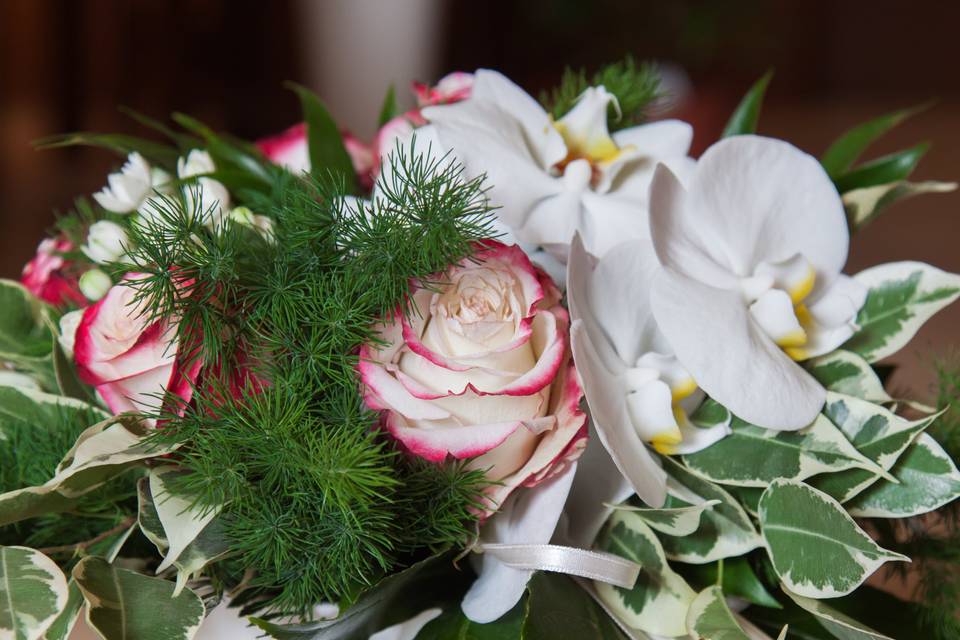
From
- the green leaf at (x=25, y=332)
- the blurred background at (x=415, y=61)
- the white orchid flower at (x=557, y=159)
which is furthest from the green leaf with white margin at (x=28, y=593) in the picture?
the blurred background at (x=415, y=61)

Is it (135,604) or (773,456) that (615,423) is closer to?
(773,456)

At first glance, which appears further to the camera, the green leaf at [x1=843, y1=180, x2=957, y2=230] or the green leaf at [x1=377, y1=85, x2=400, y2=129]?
the green leaf at [x1=377, y1=85, x2=400, y2=129]

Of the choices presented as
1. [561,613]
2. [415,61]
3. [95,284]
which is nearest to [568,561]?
[561,613]

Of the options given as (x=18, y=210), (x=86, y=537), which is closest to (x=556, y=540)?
(x=86, y=537)

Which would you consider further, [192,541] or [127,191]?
[127,191]

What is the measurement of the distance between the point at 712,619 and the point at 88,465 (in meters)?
0.23

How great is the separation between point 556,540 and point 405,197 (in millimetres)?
155

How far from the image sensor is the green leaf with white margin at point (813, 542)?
348 millimetres

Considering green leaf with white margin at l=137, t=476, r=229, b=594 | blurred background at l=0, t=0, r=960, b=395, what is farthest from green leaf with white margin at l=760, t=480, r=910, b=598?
blurred background at l=0, t=0, r=960, b=395

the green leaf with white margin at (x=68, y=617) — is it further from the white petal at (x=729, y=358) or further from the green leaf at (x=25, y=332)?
the white petal at (x=729, y=358)

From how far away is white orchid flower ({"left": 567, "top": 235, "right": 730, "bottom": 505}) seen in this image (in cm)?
36

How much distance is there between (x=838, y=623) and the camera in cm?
36

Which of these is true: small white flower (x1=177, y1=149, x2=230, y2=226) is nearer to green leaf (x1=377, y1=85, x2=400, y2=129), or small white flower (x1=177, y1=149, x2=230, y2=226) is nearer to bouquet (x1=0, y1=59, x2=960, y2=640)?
bouquet (x1=0, y1=59, x2=960, y2=640)

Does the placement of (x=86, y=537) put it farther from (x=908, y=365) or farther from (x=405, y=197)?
(x=908, y=365)
